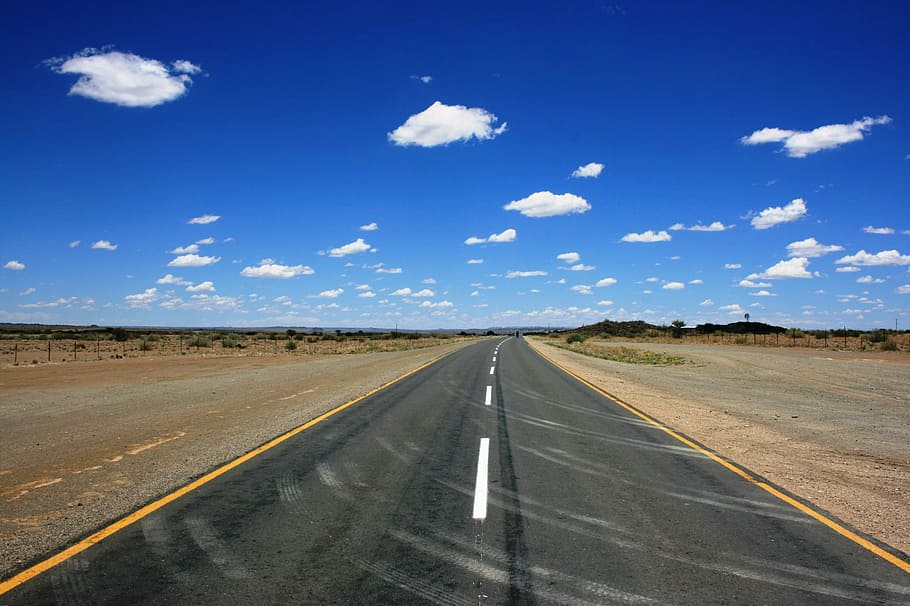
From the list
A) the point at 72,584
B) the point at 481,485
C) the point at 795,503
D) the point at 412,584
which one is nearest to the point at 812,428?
the point at 795,503

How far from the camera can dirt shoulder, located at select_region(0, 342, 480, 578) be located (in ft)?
19.8

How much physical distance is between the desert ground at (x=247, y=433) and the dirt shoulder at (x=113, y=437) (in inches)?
1.1

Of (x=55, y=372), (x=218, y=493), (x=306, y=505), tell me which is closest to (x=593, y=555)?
(x=306, y=505)

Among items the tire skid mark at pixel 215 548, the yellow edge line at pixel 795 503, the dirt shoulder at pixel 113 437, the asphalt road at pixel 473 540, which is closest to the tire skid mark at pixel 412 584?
the asphalt road at pixel 473 540

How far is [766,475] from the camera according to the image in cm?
806

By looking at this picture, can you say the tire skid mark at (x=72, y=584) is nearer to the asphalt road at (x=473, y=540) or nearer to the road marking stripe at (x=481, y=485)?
the asphalt road at (x=473, y=540)

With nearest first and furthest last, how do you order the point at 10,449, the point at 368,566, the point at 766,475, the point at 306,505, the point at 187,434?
the point at 368,566
the point at 306,505
the point at 766,475
the point at 10,449
the point at 187,434

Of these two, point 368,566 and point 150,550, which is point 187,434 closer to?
point 150,550

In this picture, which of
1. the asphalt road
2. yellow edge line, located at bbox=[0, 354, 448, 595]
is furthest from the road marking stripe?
yellow edge line, located at bbox=[0, 354, 448, 595]

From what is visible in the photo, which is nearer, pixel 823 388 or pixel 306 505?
pixel 306 505

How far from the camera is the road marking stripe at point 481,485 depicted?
20.2ft

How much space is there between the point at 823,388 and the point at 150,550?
22.6 meters

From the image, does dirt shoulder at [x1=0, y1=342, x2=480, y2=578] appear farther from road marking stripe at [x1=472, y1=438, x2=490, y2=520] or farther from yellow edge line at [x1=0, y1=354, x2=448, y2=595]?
road marking stripe at [x1=472, y1=438, x2=490, y2=520]

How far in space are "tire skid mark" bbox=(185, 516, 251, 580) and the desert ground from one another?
0.93 m
